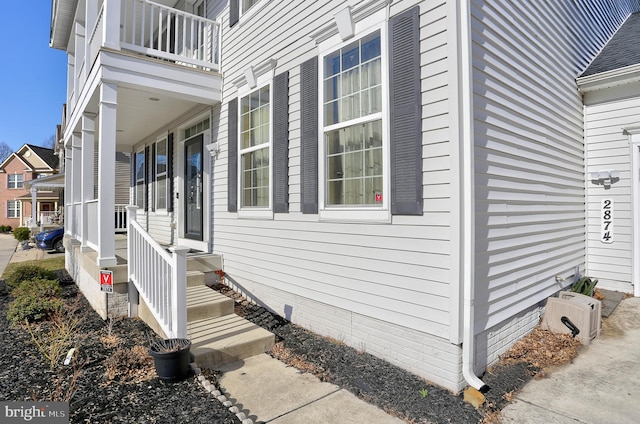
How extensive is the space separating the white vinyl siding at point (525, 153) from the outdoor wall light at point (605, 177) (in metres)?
0.19

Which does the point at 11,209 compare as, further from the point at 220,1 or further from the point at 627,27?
the point at 627,27

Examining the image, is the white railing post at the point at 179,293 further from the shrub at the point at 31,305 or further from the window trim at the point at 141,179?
the window trim at the point at 141,179

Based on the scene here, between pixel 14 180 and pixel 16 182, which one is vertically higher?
pixel 14 180

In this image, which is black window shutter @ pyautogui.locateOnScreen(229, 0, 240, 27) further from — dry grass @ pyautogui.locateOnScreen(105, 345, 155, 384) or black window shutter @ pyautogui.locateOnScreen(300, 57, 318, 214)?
dry grass @ pyautogui.locateOnScreen(105, 345, 155, 384)

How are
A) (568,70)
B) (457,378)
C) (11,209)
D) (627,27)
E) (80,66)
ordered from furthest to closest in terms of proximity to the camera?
(11,209) < (80,66) < (627,27) < (568,70) < (457,378)

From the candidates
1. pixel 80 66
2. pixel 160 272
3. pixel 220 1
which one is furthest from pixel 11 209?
pixel 160 272

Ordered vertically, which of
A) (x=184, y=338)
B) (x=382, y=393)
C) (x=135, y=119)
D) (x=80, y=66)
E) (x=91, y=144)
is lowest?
(x=382, y=393)

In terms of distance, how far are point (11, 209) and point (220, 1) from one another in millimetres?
34864

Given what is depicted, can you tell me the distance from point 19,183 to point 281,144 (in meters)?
36.5

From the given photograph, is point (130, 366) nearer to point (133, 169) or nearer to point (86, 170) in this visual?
point (86, 170)

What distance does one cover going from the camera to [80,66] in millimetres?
7848

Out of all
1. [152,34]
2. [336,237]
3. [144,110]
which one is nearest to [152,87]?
[152,34]

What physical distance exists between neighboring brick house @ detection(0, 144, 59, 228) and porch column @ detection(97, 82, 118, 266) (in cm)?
3189

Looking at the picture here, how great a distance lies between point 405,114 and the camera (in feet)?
10.5
